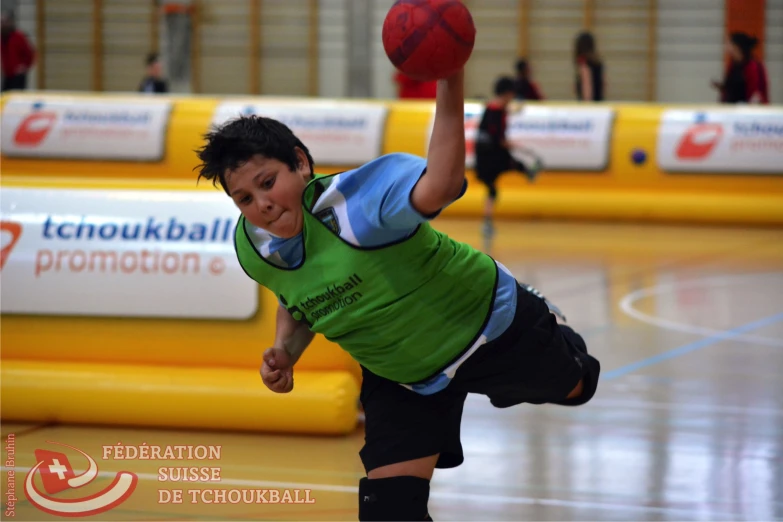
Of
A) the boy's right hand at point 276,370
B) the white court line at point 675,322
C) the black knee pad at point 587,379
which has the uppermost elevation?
the boy's right hand at point 276,370

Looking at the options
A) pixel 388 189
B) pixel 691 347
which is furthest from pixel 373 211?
pixel 691 347

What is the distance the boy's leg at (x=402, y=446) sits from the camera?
2.84 m

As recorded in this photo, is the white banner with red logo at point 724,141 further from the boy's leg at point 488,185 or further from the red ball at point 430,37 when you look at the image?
the red ball at point 430,37

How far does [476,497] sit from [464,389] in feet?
3.99

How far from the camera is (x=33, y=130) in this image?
43.4 feet

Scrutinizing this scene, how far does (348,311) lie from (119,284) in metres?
2.51

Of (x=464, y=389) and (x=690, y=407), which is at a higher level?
(x=464, y=389)

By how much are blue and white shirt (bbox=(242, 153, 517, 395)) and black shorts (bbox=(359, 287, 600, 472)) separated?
69 millimetres

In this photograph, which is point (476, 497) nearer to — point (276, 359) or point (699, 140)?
point (276, 359)

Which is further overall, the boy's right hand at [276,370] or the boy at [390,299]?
the boy's right hand at [276,370]

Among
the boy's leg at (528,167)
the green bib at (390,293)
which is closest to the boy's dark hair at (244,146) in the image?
the green bib at (390,293)

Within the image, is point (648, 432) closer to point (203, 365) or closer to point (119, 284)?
point (203, 365)

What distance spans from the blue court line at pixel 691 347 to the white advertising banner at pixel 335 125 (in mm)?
6073

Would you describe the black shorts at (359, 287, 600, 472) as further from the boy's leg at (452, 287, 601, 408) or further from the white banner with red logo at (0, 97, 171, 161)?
the white banner with red logo at (0, 97, 171, 161)
